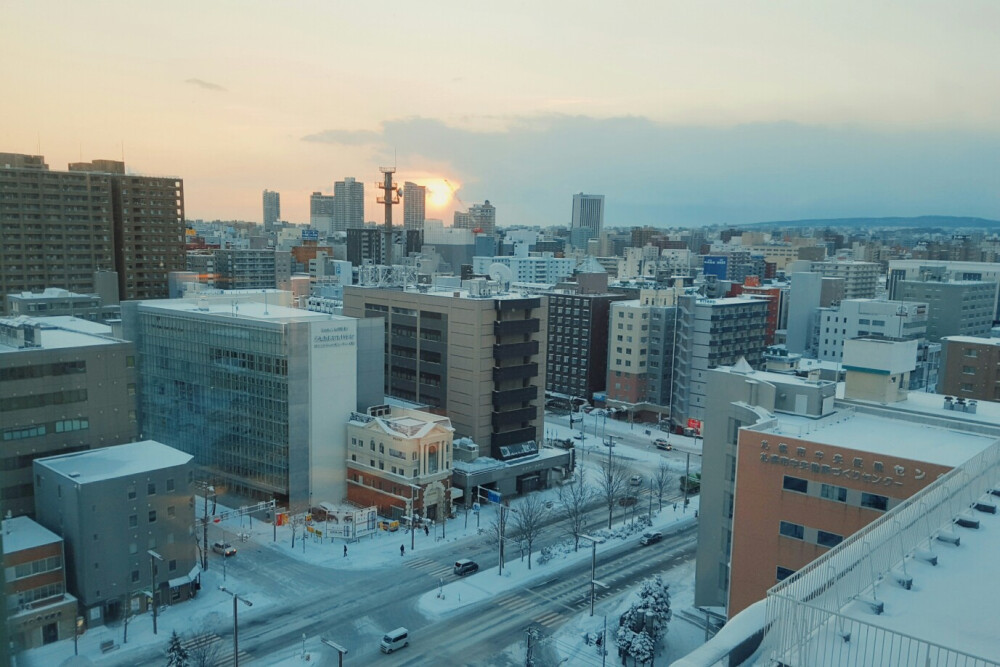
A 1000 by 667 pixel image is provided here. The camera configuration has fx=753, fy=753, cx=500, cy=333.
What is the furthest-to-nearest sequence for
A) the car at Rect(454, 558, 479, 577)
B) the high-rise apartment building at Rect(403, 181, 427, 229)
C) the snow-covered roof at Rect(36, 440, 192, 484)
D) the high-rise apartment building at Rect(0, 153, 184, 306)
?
the high-rise apartment building at Rect(403, 181, 427, 229), the high-rise apartment building at Rect(0, 153, 184, 306), the car at Rect(454, 558, 479, 577), the snow-covered roof at Rect(36, 440, 192, 484)

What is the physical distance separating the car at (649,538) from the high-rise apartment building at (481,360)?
5.77 metres

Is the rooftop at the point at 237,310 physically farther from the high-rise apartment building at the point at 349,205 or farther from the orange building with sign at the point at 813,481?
the high-rise apartment building at the point at 349,205

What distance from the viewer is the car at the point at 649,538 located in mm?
20438

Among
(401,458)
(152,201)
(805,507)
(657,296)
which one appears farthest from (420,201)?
(805,507)

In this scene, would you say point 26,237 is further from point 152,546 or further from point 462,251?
point 462,251

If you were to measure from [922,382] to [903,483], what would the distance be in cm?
3202

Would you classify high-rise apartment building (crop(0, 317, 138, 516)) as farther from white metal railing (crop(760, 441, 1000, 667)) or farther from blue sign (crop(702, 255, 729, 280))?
blue sign (crop(702, 255, 729, 280))

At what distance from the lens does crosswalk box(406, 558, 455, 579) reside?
1816 cm

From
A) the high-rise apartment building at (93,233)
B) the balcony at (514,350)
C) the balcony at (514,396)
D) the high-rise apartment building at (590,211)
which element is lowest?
the balcony at (514,396)

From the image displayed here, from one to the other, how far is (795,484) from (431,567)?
30.4 feet

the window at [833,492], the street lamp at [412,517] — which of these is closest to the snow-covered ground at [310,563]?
the street lamp at [412,517]

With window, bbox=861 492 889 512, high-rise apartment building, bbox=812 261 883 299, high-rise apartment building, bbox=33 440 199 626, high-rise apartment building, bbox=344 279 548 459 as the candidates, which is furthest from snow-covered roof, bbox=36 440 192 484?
high-rise apartment building, bbox=812 261 883 299

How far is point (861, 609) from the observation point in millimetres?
5266

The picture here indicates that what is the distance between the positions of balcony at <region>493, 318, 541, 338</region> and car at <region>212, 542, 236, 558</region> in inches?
406
